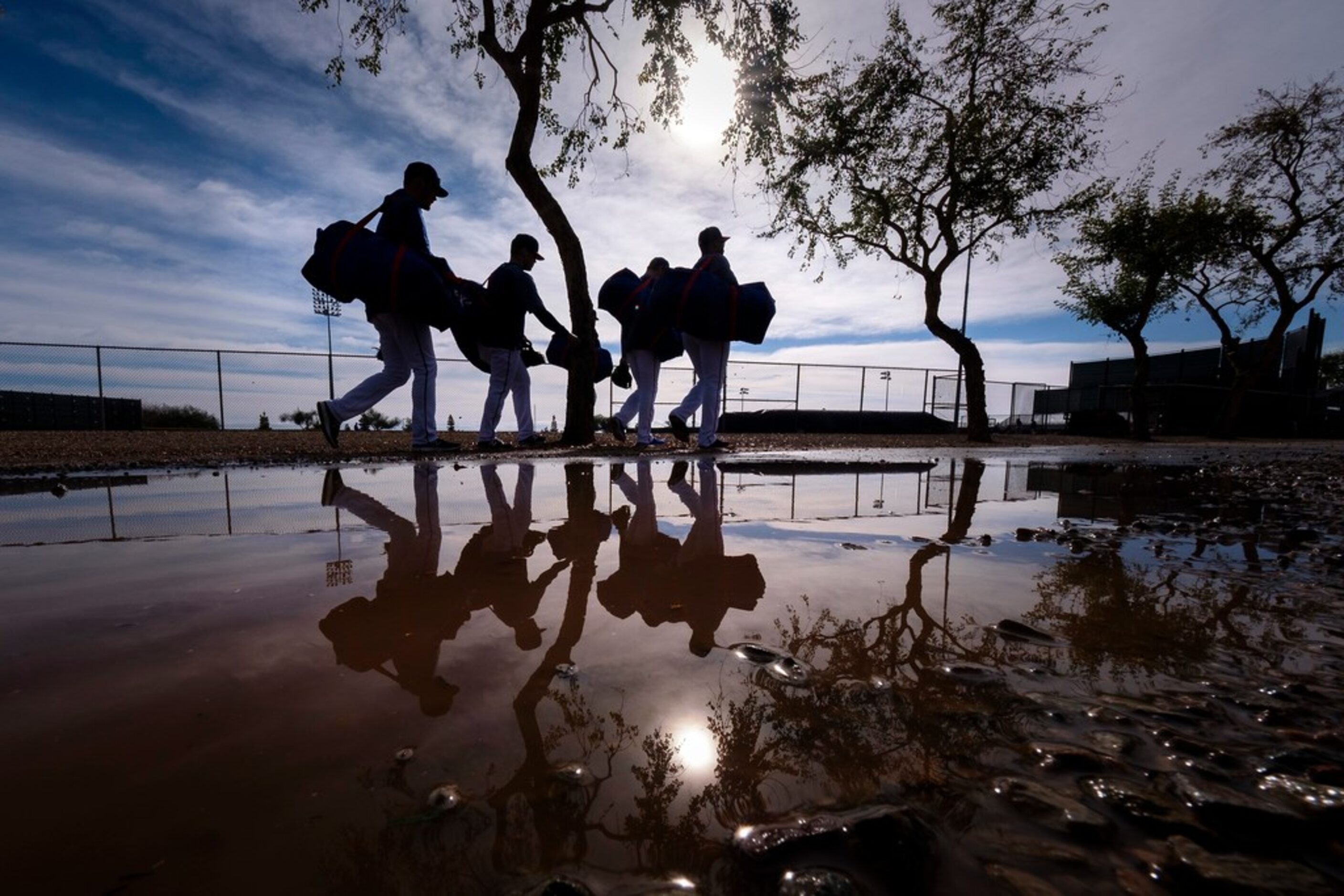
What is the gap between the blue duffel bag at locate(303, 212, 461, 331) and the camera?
443cm

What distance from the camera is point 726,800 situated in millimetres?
597

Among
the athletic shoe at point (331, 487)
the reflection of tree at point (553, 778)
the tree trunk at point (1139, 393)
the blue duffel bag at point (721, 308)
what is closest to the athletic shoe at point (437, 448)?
the athletic shoe at point (331, 487)

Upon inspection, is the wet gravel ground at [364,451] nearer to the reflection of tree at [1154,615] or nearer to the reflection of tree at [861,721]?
the reflection of tree at [1154,615]

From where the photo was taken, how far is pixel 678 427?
700 centimetres

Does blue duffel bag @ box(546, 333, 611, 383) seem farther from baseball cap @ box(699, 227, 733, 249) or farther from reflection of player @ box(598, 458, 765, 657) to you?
reflection of player @ box(598, 458, 765, 657)

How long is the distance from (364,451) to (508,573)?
4.72 m

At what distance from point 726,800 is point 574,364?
6280mm

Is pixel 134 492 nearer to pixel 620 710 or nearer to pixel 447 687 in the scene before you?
pixel 447 687

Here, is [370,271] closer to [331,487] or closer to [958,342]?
[331,487]

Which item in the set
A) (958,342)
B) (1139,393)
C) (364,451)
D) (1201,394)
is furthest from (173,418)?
(1201,394)

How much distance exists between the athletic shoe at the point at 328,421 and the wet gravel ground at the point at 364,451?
0.53ft

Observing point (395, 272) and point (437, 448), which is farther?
point (437, 448)

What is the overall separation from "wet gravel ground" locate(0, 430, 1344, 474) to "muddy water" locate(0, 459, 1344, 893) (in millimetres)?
3062

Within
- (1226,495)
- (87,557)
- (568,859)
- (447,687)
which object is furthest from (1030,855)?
(1226,495)
